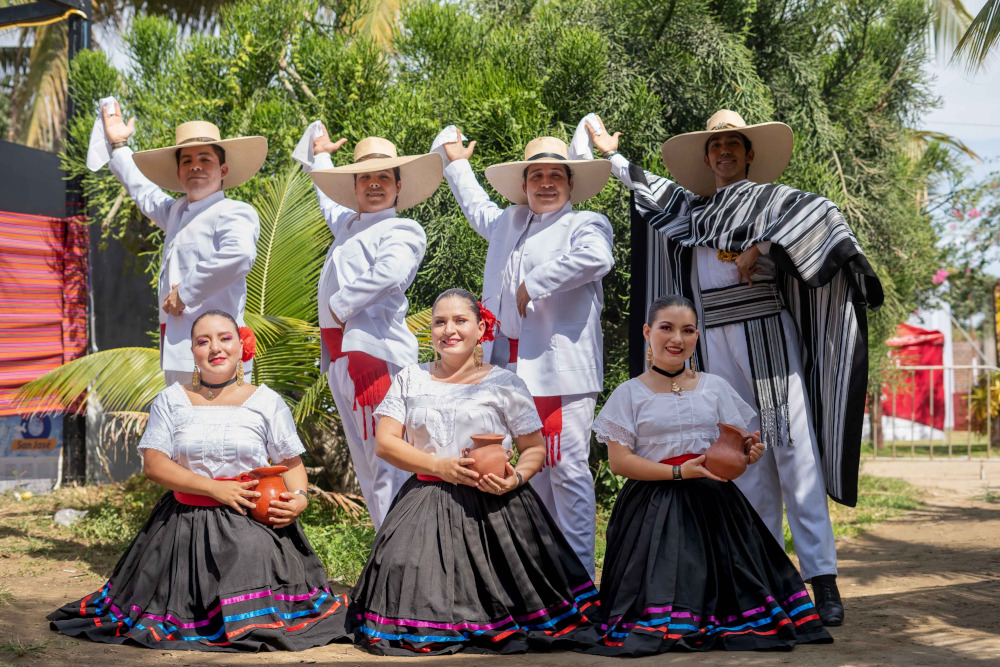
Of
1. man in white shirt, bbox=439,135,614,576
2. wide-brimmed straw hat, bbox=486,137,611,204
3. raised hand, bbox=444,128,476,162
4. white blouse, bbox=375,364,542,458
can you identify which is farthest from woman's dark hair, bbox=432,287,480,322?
raised hand, bbox=444,128,476,162

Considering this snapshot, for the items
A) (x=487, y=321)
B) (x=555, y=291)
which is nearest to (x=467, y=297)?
(x=487, y=321)

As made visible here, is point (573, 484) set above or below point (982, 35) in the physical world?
below

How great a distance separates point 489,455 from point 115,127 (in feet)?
9.73

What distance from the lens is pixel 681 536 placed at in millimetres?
3725

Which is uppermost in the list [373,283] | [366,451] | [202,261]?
[202,261]

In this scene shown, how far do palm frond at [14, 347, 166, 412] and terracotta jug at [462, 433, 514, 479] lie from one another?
2.98m

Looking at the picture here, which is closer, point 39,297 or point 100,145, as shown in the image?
point 100,145

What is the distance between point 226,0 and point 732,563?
12643 millimetres

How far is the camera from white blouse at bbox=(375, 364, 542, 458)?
390 centimetres

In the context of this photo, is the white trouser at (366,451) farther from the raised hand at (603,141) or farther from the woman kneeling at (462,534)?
the raised hand at (603,141)

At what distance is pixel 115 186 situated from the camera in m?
7.99

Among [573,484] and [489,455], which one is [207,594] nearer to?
[489,455]

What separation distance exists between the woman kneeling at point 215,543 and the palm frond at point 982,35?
455 cm

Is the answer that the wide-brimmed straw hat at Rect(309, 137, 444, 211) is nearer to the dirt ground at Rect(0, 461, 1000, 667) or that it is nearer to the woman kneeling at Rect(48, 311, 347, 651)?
the woman kneeling at Rect(48, 311, 347, 651)
